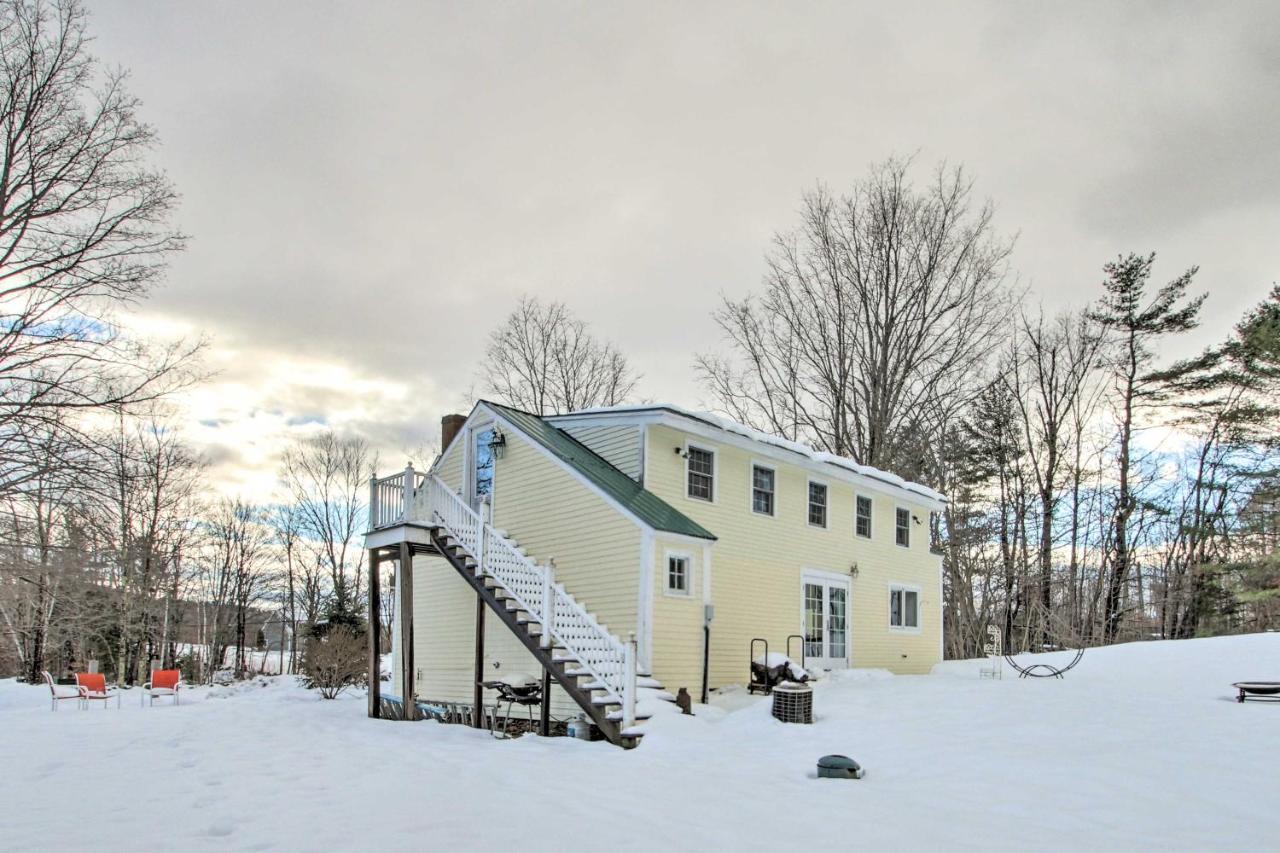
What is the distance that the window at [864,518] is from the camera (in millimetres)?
20366

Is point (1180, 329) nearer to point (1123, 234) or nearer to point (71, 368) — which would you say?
point (1123, 234)

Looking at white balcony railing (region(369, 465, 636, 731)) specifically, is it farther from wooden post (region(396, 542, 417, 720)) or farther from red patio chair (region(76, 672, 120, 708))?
red patio chair (region(76, 672, 120, 708))

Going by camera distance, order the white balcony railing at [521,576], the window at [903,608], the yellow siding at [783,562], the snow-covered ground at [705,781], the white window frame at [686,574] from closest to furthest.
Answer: the snow-covered ground at [705,781]
the white balcony railing at [521,576]
the white window frame at [686,574]
the yellow siding at [783,562]
the window at [903,608]

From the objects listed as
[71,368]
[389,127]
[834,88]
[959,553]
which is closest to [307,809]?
[71,368]

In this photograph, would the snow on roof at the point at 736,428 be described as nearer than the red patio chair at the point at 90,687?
Yes

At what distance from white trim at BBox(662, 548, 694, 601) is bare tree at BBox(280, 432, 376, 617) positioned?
29943 mm

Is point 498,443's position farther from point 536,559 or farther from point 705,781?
point 705,781

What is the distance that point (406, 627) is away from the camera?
1566 centimetres

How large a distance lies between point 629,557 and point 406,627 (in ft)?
15.7

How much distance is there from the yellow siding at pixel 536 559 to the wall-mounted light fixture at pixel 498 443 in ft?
0.40

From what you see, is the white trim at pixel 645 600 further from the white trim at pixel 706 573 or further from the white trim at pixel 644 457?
the white trim at pixel 644 457

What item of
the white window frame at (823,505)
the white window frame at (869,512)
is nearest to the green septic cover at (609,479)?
the white window frame at (823,505)

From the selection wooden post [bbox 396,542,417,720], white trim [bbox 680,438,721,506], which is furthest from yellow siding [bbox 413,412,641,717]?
white trim [bbox 680,438,721,506]

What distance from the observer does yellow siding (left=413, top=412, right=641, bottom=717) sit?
14.2m
